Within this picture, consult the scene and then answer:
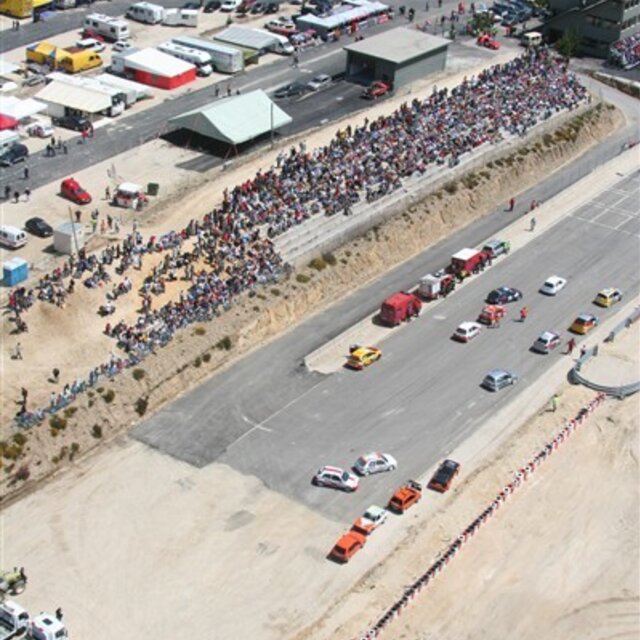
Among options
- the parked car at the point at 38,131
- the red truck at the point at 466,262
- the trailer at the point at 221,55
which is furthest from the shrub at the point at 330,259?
the trailer at the point at 221,55

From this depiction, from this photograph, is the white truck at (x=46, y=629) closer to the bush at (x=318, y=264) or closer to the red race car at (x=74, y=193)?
the bush at (x=318, y=264)

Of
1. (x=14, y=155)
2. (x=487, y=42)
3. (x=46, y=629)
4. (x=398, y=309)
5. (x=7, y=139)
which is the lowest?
(x=46, y=629)

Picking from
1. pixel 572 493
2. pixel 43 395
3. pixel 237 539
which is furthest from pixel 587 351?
pixel 43 395

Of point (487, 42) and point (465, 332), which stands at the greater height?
point (487, 42)

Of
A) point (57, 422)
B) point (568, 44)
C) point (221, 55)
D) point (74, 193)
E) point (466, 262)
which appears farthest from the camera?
point (568, 44)

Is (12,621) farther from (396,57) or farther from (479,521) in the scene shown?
(396,57)

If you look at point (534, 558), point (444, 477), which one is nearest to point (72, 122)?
point (444, 477)

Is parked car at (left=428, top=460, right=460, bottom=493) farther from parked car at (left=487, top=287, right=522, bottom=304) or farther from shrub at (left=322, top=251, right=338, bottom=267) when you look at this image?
shrub at (left=322, top=251, right=338, bottom=267)

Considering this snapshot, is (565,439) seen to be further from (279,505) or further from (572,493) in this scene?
(279,505)
